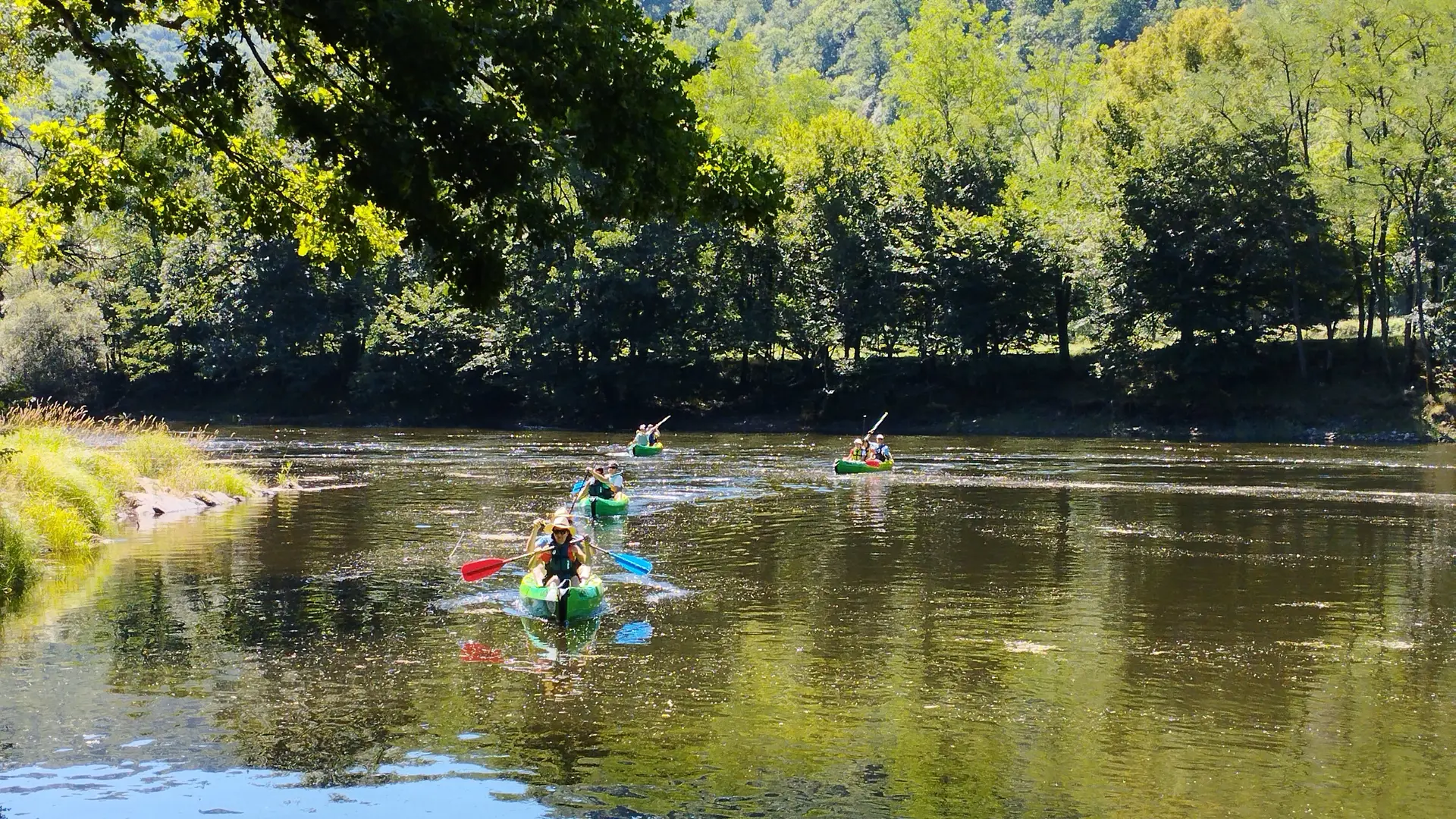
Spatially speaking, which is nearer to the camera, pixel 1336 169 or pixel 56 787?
pixel 56 787

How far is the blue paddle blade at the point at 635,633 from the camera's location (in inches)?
719

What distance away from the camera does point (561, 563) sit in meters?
20.5

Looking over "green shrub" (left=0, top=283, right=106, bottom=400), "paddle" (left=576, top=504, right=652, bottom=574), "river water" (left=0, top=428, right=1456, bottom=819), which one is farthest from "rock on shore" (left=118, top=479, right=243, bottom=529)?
"green shrub" (left=0, top=283, right=106, bottom=400)

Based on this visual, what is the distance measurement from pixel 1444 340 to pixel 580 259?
38330 mm

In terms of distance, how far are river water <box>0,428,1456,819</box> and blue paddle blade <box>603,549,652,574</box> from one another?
12.4 inches

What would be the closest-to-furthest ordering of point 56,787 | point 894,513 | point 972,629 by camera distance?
point 56,787 < point 972,629 < point 894,513

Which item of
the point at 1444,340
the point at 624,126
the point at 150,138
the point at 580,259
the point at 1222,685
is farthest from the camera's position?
the point at 580,259

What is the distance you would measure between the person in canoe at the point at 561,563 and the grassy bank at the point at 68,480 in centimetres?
757

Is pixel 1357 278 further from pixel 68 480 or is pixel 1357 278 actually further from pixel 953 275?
pixel 68 480

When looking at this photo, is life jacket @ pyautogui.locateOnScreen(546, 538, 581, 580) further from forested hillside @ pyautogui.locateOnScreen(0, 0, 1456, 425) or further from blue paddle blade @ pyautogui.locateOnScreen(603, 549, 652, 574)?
forested hillside @ pyautogui.locateOnScreen(0, 0, 1456, 425)

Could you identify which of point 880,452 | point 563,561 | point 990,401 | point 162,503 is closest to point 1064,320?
point 990,401

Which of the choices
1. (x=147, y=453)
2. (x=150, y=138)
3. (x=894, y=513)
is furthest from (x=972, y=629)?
(x=147, y=453)

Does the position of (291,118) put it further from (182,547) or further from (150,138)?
(182,547)

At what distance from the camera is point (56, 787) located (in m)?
11.9
